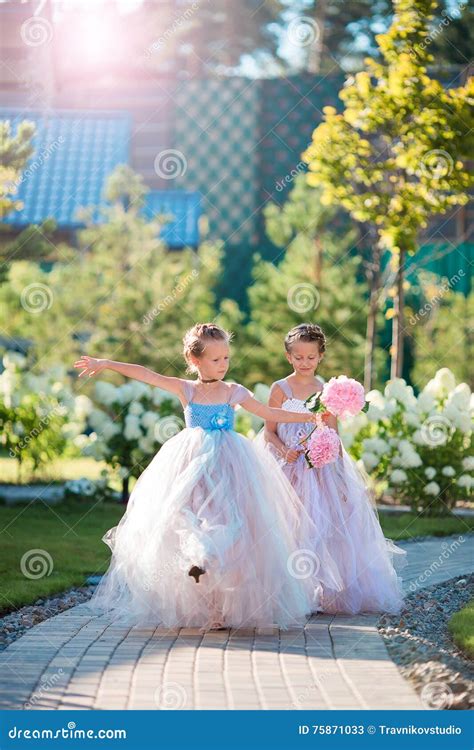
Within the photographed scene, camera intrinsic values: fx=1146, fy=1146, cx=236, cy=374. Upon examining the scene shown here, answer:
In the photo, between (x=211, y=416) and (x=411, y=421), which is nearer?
(x=211, y=416)

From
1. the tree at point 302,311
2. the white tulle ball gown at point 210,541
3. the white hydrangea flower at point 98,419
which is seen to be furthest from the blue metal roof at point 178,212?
the white tulle ball gown at point 210,541

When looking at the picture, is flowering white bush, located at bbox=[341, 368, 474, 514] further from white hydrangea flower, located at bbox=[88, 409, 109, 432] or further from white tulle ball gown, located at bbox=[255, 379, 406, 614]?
white tulle ball gown, located at bbox=[255, 379, 406, 614]

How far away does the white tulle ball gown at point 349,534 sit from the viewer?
5344 mm

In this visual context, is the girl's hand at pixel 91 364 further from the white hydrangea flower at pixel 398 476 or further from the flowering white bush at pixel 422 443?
the white hydrangea flower at pixel 398 476

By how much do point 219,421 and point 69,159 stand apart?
1390 centimetres

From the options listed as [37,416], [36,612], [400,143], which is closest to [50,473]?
[37,416]

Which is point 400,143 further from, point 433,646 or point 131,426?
point 433,646

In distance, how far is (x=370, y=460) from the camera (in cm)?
896

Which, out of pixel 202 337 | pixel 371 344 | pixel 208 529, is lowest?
pixel 208 529

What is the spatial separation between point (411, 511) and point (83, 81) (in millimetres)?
12810

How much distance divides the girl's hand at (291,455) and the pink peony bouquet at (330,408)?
7 cm
